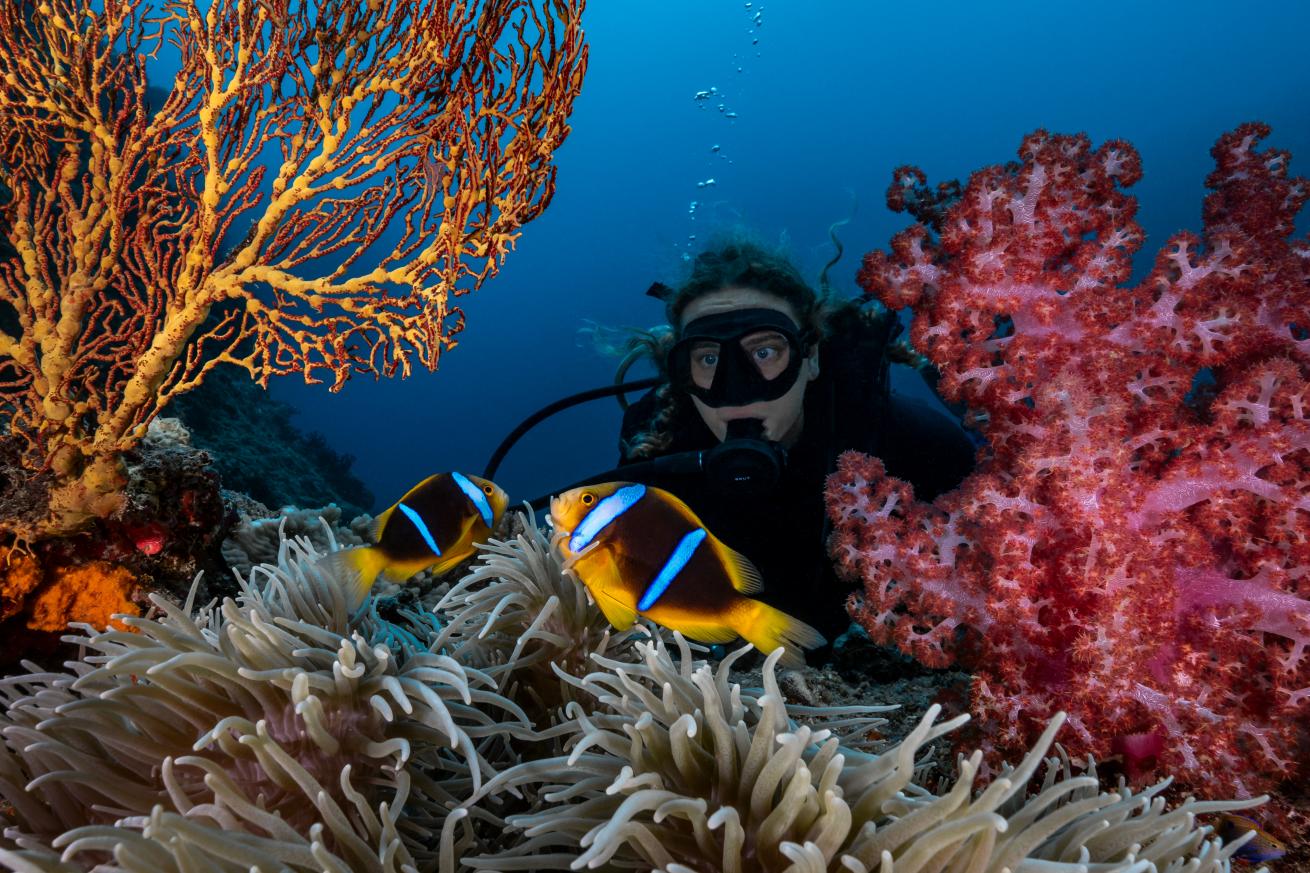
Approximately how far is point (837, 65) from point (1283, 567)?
68.4 metres

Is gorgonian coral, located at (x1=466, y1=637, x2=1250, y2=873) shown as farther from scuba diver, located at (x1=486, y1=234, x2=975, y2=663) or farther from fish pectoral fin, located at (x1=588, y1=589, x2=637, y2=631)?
scuba diver, located at (x1=486, y1=234, x2=975, y2=663)

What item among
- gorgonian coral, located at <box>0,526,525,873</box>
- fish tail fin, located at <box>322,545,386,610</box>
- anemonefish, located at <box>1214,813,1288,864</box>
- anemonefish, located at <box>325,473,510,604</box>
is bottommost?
gorgonian coral, located at <box>0,526,525,873</box>

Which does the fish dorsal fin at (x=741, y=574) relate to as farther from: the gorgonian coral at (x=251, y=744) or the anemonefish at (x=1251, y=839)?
the anemonefish at (x=1251, y=839)

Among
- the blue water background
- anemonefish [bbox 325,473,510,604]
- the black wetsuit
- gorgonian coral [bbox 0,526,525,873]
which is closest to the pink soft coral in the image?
anemonefish [bbox 325,473,510,604]

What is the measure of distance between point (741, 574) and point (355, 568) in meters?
1.26

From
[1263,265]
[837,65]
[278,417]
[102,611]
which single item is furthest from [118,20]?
[837,65]

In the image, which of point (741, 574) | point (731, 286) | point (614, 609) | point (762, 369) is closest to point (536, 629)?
point (614, 609)

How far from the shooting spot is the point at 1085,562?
1.99 metres

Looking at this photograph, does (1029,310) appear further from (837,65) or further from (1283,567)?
(837,65)

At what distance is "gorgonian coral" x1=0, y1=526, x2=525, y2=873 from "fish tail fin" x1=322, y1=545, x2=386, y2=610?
359 mm

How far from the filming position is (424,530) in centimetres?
214

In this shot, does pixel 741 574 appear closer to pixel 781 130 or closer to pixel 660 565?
pixel 660 565

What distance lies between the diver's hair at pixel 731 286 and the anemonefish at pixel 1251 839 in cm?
347

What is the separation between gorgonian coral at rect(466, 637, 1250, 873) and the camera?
1092 mm
